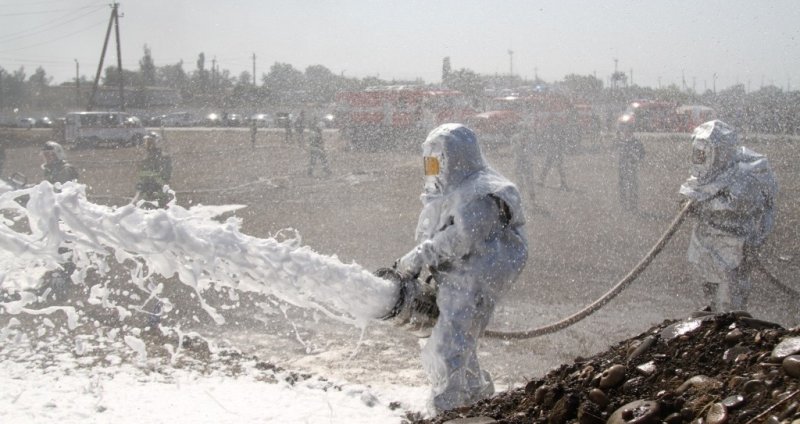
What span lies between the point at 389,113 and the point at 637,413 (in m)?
19.3

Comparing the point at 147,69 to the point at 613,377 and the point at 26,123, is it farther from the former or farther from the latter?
the point at 613,377

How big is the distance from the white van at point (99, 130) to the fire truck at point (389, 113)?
7.38 meters

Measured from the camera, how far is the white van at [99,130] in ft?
77.7

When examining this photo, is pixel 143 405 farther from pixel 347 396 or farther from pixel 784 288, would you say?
pixel 784 288

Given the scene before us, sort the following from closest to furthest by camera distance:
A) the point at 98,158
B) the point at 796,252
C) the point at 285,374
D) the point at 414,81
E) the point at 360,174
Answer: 1. the point at 285,374
2. the point at 796,252
3. the point at 360,174
4. the point at 98,158
5. the point at 414,81

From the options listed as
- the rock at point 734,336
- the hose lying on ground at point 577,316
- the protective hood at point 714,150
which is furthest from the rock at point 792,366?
the protective hood at point 714,150

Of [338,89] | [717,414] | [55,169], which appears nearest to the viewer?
[717,414]

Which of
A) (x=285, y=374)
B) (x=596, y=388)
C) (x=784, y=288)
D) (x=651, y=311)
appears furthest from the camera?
(x=651, y=311)

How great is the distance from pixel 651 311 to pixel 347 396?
11.3 ft

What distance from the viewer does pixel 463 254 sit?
396 cm

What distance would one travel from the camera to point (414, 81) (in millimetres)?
27203

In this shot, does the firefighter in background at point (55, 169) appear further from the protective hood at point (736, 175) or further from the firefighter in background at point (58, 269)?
the protective hood at point (736, 175)

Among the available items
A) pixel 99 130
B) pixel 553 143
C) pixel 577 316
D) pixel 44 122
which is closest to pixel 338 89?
pixel 99 130

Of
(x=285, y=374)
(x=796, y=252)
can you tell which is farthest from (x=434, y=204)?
(x=796, y=252)
